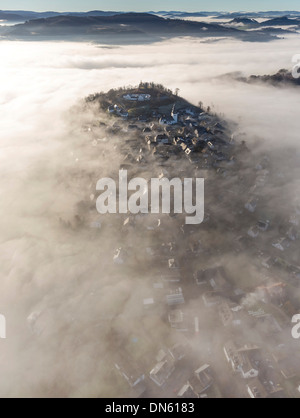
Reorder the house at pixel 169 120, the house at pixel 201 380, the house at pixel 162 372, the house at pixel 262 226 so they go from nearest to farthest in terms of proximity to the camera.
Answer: the house at pixel 201 380 → the house at pixel 162 372 → the house at pixel 262 226 → the house at pixel 169 120

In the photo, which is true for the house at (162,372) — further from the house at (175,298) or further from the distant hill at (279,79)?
the distant hill at (279,79)

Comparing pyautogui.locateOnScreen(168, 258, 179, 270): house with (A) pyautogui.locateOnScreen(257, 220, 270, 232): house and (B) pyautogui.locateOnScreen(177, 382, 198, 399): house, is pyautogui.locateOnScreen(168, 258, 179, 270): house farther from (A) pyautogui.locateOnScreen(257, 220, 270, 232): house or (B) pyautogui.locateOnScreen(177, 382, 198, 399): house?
(A) pyautogui.locateOnScreen(257, 220, 270, 232): house

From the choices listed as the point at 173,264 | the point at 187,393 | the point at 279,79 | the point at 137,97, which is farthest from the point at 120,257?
the point at 279,79

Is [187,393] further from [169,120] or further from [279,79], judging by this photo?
[279,79]

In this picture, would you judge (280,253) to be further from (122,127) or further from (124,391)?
(122,127)

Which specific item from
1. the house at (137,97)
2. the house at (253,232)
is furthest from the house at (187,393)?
the house at (137,97)

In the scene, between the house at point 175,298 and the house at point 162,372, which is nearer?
the house at point 162,372

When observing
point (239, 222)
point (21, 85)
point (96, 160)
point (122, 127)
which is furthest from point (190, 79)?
point (239, 222)
